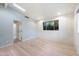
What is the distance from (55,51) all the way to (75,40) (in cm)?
60

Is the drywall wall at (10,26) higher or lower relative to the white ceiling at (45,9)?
lower

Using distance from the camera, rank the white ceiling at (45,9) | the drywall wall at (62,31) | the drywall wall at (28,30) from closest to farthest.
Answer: the white ceiling at (45,9) → the drywall wall at (62,31) → the drywall wall at (28,30)

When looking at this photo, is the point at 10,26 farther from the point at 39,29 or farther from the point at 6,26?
the point at 39,29

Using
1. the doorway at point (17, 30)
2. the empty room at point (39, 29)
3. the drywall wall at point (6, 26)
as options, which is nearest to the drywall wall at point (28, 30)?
the empty room at point (39, 29)

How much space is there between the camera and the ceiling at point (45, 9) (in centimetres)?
233

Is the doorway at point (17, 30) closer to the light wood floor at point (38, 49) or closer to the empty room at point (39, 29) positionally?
the empty room at point (39, 29)

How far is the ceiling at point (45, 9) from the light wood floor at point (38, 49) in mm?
671

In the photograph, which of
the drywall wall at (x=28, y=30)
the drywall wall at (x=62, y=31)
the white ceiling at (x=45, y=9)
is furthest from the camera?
the drywall wall at (x=28, y=30)

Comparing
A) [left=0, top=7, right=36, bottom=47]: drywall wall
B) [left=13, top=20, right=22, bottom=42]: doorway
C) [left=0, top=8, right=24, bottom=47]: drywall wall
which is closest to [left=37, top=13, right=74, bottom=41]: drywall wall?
[left=0, top=7, right=36, bottom=47]: drywall wall

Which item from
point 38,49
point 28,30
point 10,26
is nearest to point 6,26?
point 10,26

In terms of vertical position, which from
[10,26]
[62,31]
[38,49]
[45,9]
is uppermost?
[45,9]

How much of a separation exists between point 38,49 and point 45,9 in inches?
41.8

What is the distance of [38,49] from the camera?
2.52m

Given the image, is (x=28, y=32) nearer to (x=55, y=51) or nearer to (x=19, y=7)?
(x=19, y=7)
